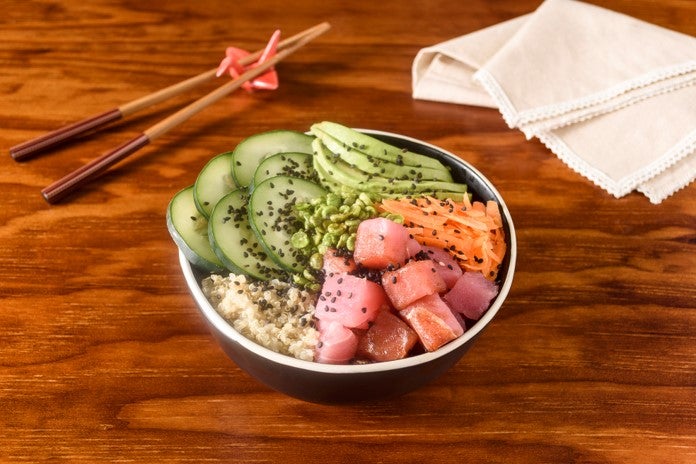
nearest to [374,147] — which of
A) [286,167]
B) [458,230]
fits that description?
[286,167]

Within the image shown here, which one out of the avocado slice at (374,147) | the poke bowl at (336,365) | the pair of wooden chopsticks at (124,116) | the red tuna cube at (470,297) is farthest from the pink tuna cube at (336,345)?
the pair of wooden chopsticks at (124,116)

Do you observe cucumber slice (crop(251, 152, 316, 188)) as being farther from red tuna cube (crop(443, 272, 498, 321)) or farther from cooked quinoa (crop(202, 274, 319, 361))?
red tuna cube (crop(443, 272, 498, 321))

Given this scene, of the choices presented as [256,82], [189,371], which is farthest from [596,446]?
[256,82]

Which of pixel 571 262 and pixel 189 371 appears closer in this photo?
pixel 189 371

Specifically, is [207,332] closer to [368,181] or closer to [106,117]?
[368,181]

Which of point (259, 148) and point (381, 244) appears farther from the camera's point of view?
point (259, 148)

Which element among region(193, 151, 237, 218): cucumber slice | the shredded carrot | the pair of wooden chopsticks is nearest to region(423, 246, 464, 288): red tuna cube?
the shredded carrot

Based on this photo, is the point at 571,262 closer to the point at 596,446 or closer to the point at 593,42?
the point at 596,446
